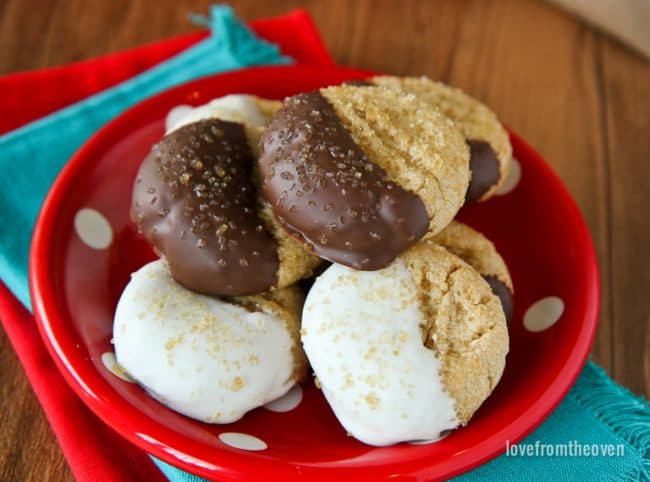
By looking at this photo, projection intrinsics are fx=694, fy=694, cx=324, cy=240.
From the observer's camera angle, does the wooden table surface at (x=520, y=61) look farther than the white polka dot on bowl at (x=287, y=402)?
Yes

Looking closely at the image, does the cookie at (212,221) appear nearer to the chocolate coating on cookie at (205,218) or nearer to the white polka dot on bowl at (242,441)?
the chocolate coating on cookie at (205,218)

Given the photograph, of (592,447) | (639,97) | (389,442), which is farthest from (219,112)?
(639,97)

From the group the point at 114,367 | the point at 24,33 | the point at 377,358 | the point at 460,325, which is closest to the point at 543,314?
the point at 460,325

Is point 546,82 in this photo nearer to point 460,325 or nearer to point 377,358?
point 460,325

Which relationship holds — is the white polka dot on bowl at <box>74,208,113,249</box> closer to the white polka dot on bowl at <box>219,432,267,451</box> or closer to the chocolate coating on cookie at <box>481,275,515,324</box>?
the white polka dot on bowl at <box>219,432,267,451</box>

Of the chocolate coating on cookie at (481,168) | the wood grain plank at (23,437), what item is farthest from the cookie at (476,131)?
the wood grain plank at (23,437)

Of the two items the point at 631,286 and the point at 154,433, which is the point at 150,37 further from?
the point at 631,286
